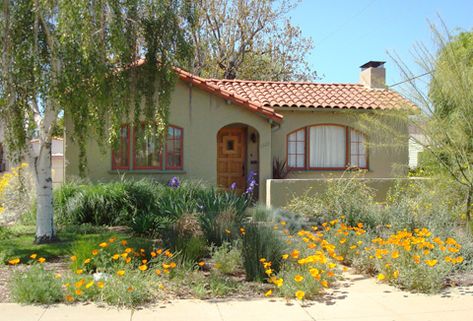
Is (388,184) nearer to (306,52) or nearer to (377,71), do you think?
(377,71)

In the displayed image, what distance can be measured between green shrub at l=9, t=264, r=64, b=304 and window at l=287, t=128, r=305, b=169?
10294mm

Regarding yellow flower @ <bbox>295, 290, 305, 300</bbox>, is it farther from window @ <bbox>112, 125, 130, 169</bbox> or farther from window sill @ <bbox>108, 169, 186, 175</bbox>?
window @ <bbox>112, 125, 130, 169</bbox>

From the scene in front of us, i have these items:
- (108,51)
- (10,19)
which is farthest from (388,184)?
(10,19)

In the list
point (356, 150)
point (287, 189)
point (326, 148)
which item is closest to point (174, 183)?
point (287, 189)

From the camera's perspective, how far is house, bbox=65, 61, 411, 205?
1355cm

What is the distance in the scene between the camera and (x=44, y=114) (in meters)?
8.20

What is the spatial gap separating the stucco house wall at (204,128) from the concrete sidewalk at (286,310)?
8.09m

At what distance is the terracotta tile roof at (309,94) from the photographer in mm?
15000

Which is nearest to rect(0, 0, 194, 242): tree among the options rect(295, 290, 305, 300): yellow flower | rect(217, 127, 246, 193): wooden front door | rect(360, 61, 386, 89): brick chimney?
rect(295, 290, 305, 300): yellow flower

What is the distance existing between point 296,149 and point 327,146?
3.30 ft

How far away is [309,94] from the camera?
15.9 m

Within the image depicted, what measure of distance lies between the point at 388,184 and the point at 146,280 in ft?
30.1

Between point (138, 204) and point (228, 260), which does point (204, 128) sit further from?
point (228, 260)

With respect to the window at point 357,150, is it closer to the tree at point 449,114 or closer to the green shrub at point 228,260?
the tree at point 449,114
